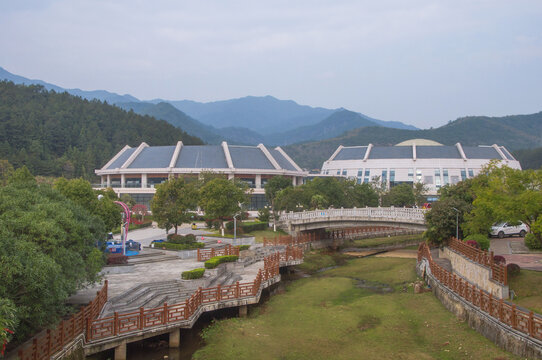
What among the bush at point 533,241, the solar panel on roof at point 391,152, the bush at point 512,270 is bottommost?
the bush at point 512,270

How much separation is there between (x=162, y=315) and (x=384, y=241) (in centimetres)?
4435

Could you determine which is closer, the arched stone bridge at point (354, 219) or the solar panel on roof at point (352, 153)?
the arched stone bridge at point (354, 219)

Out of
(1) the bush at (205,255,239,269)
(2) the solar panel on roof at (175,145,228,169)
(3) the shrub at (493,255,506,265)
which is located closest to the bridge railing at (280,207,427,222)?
(3) the shrub at (493,255,506,265)

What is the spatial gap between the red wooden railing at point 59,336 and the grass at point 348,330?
4.86 m

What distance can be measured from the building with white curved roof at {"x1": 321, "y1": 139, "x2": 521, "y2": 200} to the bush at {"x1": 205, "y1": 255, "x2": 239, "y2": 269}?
232 feet

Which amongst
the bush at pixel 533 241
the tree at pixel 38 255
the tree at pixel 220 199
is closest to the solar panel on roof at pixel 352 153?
the tree at pixel 220 199

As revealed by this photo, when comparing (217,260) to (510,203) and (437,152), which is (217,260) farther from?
(437,152)

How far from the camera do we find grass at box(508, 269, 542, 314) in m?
21.8

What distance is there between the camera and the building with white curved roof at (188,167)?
8738 centimetres

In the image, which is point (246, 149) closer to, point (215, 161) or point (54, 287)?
point (215, 161)

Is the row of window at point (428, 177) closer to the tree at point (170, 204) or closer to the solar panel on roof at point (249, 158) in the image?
the solar panel on roof at point (249, 158)

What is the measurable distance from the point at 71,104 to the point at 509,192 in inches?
5827

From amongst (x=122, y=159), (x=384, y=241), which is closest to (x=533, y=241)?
(x=384, y=241)

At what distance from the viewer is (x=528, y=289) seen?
23438 millimetres
